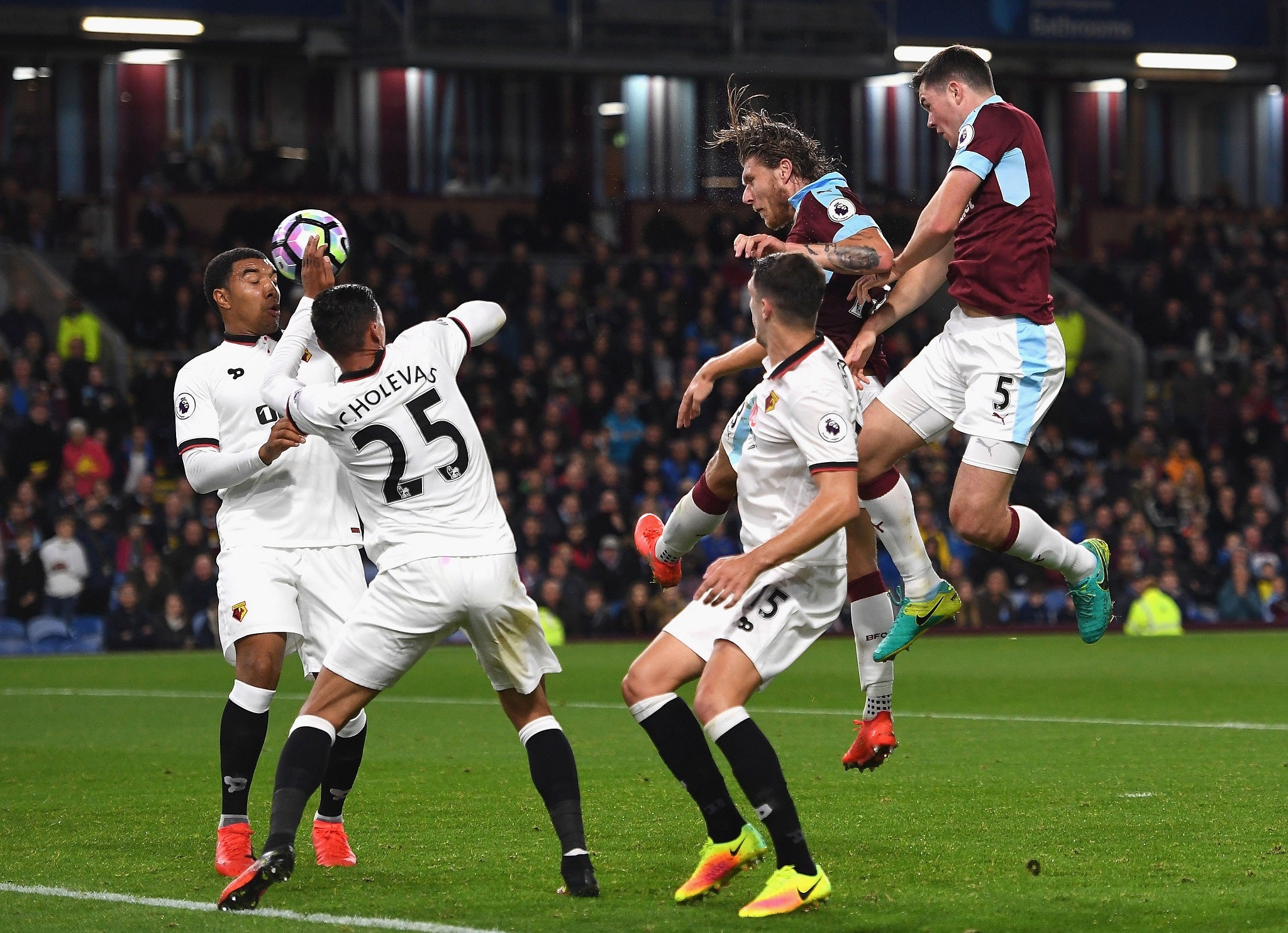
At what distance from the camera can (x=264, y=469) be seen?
7.35 metres

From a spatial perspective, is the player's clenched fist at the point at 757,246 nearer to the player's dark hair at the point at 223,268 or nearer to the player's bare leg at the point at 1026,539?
the player's bare leg at the point at 1026,539

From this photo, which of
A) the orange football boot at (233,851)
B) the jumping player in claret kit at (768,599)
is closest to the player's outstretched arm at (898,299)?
the jumping player in claret kit at (768,599)

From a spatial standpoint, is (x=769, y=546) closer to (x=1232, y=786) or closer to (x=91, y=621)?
(x=1232, y=786)

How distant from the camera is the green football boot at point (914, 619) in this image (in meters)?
7.53

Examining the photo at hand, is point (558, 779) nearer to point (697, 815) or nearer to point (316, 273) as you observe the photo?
point (697, 815)

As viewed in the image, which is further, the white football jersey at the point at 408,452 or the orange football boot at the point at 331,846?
the orange football boot at the point at 331,846

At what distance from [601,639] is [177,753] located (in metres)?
8.97

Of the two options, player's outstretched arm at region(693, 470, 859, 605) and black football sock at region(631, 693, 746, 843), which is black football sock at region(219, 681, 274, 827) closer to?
black football sock at region(631, 693, 746, 843)

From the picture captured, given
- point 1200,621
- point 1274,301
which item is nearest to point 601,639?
point 1200,621

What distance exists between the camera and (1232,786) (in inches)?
349

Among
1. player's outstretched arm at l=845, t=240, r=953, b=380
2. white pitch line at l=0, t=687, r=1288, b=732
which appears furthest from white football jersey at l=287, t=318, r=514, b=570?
white pitch line at l=0, t=687, r=1288, b=732

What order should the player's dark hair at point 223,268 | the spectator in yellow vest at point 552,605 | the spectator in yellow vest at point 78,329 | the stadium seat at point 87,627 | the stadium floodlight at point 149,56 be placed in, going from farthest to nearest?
1. the stadium floodlight at point 149,56
2. the spectator in yellow vest at point 78,329
3. the spectator in yellow vest at point 552,605
4. the stadium seat at point 87,627
5. the player's dark hair at point 223,268

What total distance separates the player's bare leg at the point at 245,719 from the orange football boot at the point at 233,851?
26mm

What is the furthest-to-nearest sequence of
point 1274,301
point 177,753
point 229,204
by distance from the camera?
point 1274,301, point 229,204, point 177,753
